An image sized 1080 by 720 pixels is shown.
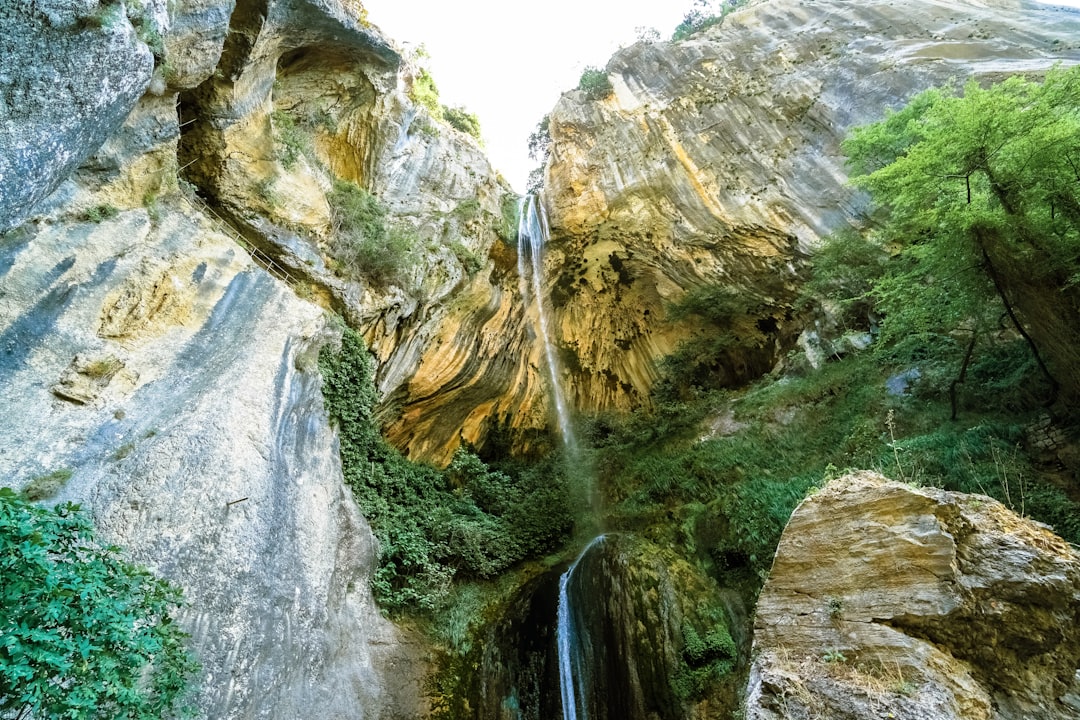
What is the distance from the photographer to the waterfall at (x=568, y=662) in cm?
759

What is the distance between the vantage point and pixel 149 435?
549 centimetres

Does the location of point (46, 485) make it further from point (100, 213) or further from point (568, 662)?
point (568, 662)

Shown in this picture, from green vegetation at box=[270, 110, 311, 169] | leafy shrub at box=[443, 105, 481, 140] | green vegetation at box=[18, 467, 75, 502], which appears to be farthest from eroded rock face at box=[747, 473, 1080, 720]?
leafy shrub at box=[443, 105, 481, 140]

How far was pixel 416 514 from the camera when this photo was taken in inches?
361

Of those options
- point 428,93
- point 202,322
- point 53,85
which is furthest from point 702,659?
point 428,93

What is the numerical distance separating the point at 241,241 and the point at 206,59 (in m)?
2.40

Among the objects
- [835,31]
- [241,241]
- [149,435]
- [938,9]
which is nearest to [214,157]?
[241,241]

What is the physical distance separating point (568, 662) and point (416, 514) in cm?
342

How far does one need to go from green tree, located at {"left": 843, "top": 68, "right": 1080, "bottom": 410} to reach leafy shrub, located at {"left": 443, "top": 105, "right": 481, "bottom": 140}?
42.7ft

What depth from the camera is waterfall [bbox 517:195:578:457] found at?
15094 mm

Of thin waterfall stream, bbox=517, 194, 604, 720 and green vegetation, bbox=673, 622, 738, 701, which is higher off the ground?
thin waterfall stream, bbox=517, 194, 604, 720

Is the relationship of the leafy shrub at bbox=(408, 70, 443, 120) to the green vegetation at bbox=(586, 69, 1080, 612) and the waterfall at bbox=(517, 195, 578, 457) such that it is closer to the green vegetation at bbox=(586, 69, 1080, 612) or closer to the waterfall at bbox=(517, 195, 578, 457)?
the waterfall at bbox=(517, 195, 578, 457)

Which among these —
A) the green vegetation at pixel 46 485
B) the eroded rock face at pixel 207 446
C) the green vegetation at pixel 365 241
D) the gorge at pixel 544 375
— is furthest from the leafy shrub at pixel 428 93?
the green vegetation at pixel 46 485

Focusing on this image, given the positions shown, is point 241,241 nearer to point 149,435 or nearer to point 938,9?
point 149,435
